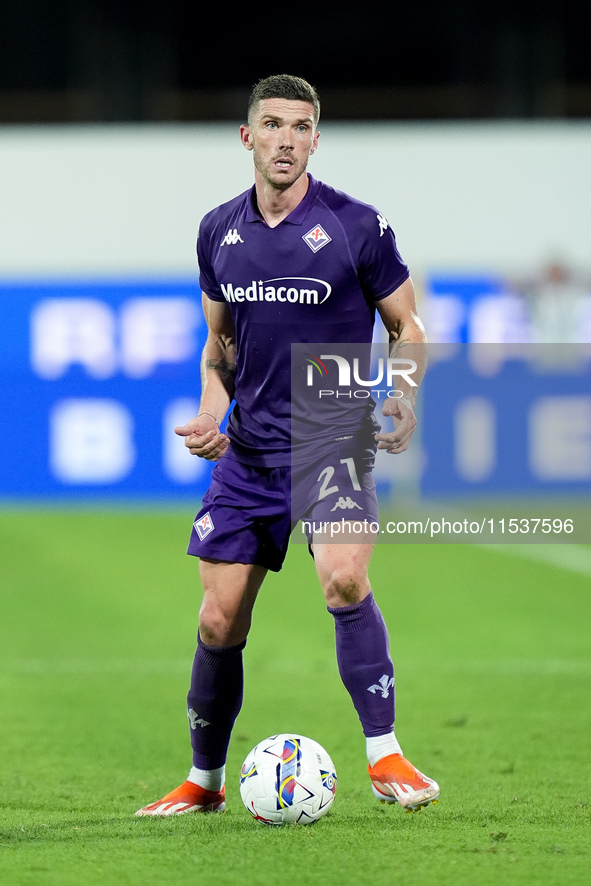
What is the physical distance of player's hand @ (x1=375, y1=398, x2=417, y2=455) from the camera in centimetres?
364

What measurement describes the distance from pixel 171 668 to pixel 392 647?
4.42ft

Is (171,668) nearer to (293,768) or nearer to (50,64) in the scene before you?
(293,768)

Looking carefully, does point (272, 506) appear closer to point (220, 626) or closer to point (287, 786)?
point (220, 626)

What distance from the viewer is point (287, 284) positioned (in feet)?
12.6

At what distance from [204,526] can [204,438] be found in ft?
0.90

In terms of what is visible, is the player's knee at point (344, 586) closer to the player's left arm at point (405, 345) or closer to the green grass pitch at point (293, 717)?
the player's left arm at point (405, 345)

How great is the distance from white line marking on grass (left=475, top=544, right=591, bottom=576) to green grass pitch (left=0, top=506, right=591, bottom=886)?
129 mm

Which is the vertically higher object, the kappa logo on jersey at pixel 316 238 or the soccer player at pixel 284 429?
the kappa logo on jersey at pixel 316 238

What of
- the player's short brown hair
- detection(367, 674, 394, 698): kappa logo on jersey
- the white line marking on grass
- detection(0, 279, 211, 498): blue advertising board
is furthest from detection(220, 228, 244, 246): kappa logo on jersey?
detection(0, 279, 211, 498): blue advertising board

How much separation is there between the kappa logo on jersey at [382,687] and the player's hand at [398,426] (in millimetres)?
659

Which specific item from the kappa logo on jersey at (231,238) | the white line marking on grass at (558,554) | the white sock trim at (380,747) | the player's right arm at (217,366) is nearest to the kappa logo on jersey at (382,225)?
the kappa logo on jersey at (231,238)

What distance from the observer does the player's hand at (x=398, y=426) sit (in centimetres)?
364

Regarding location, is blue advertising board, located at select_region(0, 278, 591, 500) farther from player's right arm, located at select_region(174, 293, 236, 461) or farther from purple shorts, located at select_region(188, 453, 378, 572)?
purple shorts, located at select_region(188, 453, 378, 572)

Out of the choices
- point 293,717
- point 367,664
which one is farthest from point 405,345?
point 293,717
